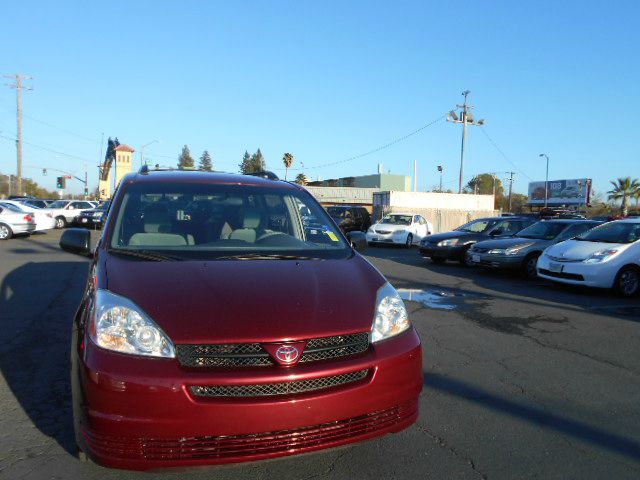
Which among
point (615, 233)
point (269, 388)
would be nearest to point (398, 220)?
point (615, 233)

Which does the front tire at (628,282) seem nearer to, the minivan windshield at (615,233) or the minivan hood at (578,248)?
the minivan hood at (578,248)

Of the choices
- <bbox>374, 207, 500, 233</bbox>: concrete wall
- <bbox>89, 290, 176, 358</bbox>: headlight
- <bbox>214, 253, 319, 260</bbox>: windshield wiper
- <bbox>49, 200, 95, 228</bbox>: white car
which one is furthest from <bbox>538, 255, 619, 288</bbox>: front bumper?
<bbox>49, 200, 95, 228</bbox>: white car

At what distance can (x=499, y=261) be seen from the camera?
38.5ft

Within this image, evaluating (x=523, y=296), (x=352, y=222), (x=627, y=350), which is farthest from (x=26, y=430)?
(x=352, y=222)

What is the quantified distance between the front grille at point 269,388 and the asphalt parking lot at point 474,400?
36cm

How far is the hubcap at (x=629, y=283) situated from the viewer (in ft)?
30.5

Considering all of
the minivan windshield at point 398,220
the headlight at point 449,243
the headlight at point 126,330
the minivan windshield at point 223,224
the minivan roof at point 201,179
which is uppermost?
the minivan roof at point 201,179

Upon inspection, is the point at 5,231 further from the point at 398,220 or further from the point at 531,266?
the point at 531,266

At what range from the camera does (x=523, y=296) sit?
30.0 feet

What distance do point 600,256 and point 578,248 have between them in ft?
1.66

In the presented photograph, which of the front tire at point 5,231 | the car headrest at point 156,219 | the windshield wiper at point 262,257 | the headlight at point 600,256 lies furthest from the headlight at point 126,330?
the front tire at point 5,231

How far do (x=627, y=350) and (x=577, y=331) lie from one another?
85 centimetres

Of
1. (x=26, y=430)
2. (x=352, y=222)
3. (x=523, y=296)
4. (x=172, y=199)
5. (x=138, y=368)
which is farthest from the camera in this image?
(x=352, y=222)

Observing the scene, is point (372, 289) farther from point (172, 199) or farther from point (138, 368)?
point (172, 199)
